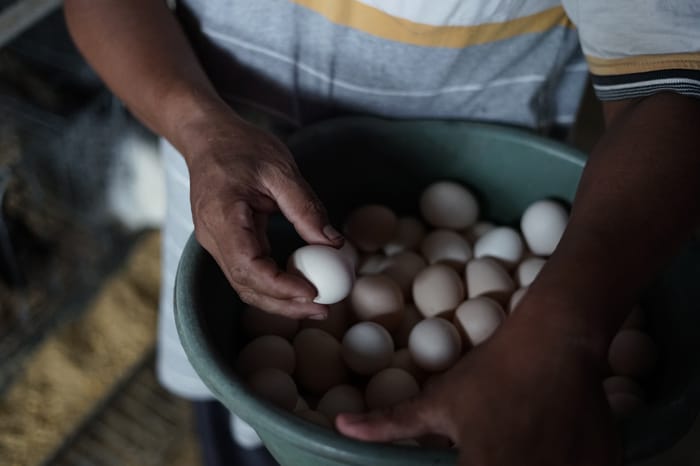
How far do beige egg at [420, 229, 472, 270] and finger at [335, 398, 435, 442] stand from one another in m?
0.32

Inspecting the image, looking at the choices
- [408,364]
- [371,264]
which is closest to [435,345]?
[408,364]

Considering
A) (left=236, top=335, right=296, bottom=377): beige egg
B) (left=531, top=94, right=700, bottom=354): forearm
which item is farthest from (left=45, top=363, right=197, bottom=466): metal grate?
(left=531, top=94, right=700, bottom=354): forearm

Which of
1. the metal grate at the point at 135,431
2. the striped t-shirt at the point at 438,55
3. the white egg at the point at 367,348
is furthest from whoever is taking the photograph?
the metal grate at the point at 135,431

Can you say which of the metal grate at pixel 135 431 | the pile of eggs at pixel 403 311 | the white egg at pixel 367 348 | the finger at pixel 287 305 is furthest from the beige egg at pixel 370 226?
the metal grate at pixel 135 431

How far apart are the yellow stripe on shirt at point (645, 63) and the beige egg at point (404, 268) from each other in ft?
0.85

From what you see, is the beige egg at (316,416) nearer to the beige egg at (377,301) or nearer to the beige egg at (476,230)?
the beige egg at (377,301)

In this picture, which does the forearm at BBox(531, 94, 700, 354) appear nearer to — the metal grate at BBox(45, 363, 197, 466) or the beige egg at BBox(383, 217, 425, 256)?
the beige egg at BBox(383, 217, 425, 256)

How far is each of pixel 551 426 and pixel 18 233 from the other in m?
0.99

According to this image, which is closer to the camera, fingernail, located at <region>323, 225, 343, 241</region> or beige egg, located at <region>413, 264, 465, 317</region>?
fingernail, located at <region>323, 225, 343, 241</region>

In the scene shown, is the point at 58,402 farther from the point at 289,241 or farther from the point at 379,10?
the point at 379,10

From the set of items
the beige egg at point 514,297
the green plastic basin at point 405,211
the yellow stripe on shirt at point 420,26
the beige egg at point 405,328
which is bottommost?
the beige egg at point 405,328

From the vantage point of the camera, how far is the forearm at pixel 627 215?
483 millimetres

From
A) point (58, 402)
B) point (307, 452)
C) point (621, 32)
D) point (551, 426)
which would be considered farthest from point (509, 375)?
point (58, 402)

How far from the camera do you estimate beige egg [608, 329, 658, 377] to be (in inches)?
25.3
